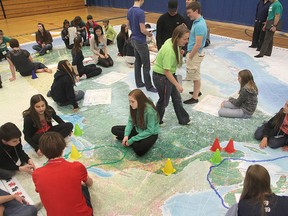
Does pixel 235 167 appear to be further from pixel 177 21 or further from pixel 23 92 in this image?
pixel 23 92

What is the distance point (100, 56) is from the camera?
5.79 m

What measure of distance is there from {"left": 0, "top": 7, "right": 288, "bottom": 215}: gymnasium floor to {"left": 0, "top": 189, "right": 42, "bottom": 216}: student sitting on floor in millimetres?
214

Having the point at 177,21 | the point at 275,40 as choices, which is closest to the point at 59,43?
the point at 177,21

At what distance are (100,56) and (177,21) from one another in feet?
7.18

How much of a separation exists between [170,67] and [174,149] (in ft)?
3.24

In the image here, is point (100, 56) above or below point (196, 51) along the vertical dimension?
below

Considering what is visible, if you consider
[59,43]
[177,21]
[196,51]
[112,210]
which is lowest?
[112,210]

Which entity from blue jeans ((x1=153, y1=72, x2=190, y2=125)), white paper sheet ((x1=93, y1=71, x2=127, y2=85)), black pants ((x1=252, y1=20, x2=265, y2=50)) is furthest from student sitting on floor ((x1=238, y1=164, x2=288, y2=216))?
black pants ((x1=252, y1=20, x2=265, y2=50))

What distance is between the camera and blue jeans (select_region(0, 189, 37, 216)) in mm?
2217

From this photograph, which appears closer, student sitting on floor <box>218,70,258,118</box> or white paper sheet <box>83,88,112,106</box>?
student sitting on floor <box>218,70,258,118</box>

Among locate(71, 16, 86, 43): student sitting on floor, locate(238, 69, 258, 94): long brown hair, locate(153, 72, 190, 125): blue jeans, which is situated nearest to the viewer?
locate(153, 72, 190, 125): blue jeans

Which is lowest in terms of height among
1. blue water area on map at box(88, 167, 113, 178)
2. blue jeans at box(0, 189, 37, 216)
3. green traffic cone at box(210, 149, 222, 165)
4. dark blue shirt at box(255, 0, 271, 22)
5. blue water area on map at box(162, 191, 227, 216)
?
blue water area on map at box(162, 191, 227, 216)

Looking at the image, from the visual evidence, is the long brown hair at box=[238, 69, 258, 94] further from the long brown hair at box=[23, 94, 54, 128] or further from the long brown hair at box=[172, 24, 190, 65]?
the long brown hair at box=[23, 94, 54, 128]

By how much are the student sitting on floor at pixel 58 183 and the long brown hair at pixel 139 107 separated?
1041 mm
